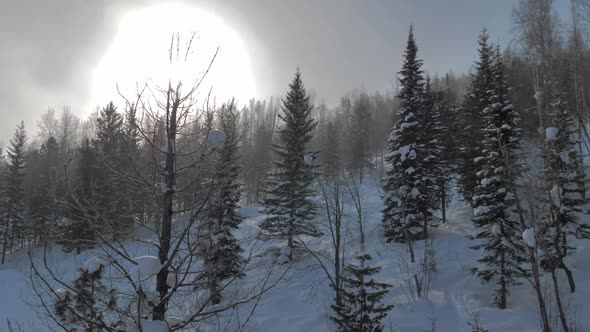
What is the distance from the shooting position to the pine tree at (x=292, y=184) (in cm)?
2236

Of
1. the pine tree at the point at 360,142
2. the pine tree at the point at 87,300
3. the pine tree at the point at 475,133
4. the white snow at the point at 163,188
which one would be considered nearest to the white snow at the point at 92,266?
the pine tree at the point at 87,300

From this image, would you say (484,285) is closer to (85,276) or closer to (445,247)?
(445,247)

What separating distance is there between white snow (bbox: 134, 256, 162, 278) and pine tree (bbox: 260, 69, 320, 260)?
17.9m

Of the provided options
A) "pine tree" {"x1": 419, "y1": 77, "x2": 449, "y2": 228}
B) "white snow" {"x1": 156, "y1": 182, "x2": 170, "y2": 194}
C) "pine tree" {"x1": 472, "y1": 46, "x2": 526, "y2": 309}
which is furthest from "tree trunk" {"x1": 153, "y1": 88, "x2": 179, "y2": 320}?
"pine tree" {"x1": 419, "y1": 77, "x2": 449, "y2": 228}

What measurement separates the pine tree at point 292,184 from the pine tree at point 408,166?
5469 mm

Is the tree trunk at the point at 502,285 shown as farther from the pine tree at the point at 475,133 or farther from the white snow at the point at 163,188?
the white snow at the point at 163,188

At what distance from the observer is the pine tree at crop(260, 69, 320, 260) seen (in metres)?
22.4

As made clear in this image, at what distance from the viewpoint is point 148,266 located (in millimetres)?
3727

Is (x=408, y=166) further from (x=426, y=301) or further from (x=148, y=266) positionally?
(x=148, y=266)

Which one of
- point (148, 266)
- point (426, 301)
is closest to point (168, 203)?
point (148, 266)

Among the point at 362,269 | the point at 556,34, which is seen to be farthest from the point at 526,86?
the point at 362,269

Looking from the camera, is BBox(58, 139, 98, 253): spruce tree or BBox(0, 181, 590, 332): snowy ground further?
BBox(0, 181, 590, 332): snowy ground

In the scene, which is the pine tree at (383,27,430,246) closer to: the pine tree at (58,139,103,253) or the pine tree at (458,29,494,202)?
the pine tree at (458,29,494,202)

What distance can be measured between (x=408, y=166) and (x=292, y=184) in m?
8.02
